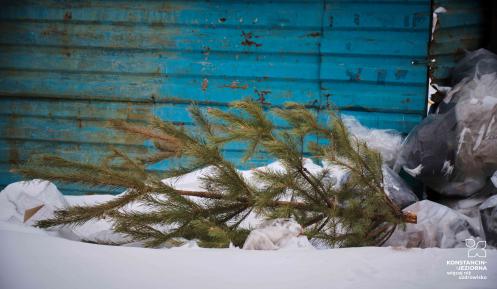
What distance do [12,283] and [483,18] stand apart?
151 inches

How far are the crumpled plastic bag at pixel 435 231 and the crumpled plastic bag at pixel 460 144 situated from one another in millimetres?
602

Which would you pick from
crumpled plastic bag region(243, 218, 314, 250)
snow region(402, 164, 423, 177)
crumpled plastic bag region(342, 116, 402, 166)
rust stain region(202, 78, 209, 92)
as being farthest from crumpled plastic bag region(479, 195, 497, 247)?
rust stain region(202, 78, 209, 92)

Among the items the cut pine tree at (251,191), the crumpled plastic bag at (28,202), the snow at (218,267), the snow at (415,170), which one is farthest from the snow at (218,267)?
the snow at (415,170)

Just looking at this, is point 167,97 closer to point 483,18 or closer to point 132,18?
point 132,18

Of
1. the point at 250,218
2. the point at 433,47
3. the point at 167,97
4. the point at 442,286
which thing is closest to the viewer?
the point at 442,286

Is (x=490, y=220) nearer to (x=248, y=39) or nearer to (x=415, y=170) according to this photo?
(x=415, y=170)

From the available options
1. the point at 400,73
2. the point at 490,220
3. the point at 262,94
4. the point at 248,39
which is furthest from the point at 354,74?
the point at 490,220

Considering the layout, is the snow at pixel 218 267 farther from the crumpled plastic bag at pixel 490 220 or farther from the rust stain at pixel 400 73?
the rust stain at pixel 400 73

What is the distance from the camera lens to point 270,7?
4.21 metres

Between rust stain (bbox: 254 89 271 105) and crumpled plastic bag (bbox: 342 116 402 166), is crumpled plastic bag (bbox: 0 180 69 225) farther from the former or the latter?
crumpled plastic bag (bbox: 342 116 402 166)

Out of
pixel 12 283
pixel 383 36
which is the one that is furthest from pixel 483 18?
pixel 12 283

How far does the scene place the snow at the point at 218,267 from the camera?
1783 millimetres

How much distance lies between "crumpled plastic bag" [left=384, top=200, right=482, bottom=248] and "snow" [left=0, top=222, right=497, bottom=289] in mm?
659

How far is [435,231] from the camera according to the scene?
2.79 meters
